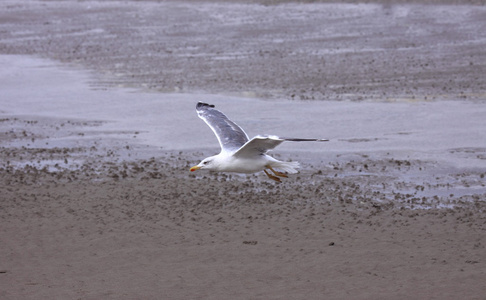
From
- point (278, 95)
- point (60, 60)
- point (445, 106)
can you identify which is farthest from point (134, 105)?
point (60, 60)

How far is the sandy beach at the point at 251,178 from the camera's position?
11.4 m

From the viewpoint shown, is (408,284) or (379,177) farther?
(379,177)

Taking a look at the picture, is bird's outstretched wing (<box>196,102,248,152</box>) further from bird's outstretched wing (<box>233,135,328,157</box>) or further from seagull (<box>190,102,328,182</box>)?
bird's outstretched wing (<box>233,135,328,157</box>)

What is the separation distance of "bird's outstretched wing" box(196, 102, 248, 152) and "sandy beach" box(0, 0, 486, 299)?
152 centimetres

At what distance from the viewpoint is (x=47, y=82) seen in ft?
90.9

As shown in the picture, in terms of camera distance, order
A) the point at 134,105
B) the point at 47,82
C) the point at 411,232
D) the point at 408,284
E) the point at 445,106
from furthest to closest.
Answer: the point at 47,82 < the point at 134,105 < the point at 445,106 < the point at 411,232 < the point at 408,284

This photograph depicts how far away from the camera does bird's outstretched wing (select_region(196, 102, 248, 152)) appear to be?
41.0 feet

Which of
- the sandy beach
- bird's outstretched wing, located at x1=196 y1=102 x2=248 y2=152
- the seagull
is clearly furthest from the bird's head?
the sandy beach

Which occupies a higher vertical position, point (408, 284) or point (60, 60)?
point (60, 60)

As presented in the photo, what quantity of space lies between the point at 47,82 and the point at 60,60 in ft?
17.6

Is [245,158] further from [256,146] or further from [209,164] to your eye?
[209,164]

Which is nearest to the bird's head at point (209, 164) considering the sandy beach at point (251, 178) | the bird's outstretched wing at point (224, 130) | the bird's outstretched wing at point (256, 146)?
the bird's outstretched wing at point (224, 130)

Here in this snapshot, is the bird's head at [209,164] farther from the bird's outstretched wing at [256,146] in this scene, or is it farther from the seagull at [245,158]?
the bird's outstretched wing at [256,146]

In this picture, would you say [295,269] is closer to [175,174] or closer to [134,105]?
[175,174]
